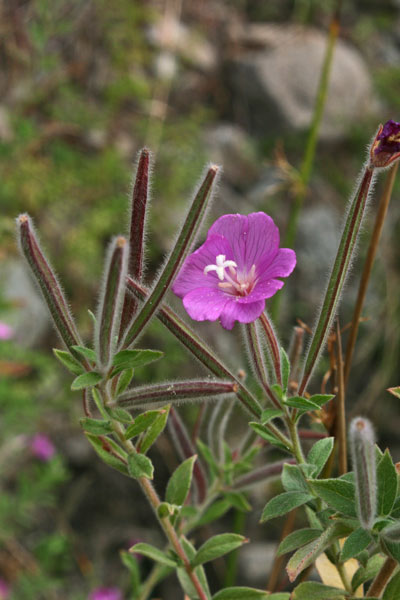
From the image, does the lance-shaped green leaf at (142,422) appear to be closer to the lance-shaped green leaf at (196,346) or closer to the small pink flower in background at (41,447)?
the lance-shaped green leaf at (196,346)

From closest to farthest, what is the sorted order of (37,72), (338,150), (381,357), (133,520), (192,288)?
(192,288) < (133,520) < (381,357) < (37,72) < (338,150)

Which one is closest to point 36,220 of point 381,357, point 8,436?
point 8,436

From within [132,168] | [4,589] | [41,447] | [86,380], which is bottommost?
[4,589]

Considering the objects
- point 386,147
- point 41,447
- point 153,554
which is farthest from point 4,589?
point 386,147

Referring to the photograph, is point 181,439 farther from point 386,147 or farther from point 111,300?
point 386,147

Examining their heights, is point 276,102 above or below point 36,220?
above

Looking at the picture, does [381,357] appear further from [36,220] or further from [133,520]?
[36,220]

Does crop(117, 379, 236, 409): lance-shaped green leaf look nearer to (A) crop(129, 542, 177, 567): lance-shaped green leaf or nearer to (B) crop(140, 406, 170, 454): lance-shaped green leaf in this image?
(B) crop(140, 406, 170, 454): lance-shaped green leaf
